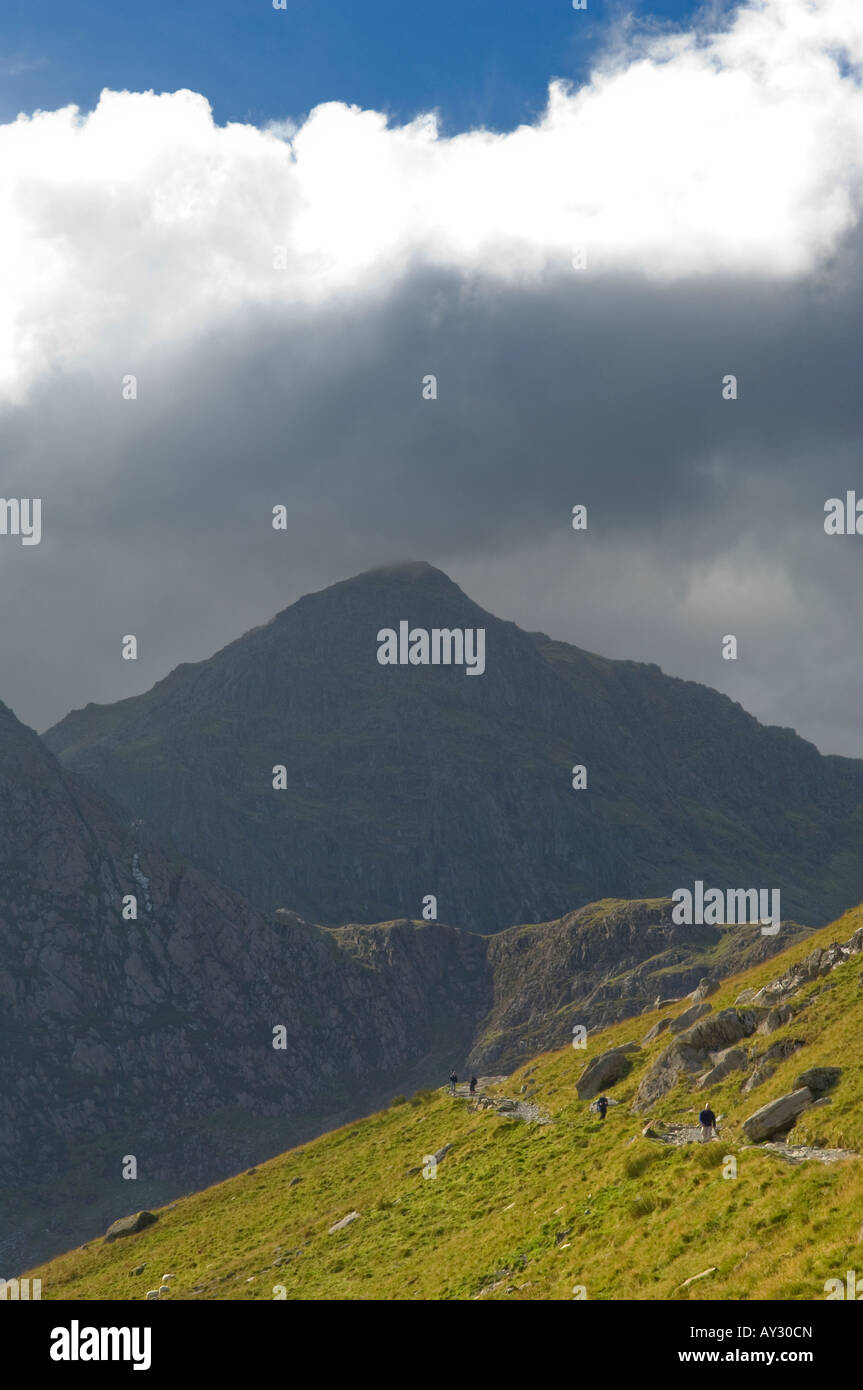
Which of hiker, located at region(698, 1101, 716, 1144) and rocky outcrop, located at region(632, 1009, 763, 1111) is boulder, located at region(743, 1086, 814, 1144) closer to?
hiker, located at region(698, 1101, 716, 1144)

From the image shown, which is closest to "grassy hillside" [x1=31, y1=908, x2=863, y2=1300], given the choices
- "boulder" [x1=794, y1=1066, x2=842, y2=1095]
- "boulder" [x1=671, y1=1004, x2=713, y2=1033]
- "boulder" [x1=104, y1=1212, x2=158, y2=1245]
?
"boulder" [x1=794, y1=1066, x2=842, y2=1095]

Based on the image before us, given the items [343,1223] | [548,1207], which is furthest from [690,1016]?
[548,1207]

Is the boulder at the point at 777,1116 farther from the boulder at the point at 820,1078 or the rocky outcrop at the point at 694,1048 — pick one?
the rocky outcrop at the point at 694,1048

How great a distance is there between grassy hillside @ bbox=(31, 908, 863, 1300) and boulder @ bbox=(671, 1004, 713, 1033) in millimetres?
1067

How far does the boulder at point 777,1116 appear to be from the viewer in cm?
4384

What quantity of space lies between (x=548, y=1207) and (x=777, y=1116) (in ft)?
38.1

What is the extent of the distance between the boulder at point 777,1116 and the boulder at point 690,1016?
26485mm

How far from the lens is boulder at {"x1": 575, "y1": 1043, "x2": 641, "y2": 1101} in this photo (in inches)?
2665

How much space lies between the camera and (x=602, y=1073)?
6819cm

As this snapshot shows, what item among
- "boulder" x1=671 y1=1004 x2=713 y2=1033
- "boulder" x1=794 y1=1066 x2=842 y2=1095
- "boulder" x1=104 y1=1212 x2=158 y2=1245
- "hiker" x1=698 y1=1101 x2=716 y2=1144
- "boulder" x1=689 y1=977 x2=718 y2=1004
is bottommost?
"boulder" x1=104 y1=1212 x2=158 y2=1245

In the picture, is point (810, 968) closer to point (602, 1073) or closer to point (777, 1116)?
point (602, 1073)

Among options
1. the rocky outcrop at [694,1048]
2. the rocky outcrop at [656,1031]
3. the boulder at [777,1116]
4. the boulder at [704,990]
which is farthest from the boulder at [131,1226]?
the boulder at [777,1116]
